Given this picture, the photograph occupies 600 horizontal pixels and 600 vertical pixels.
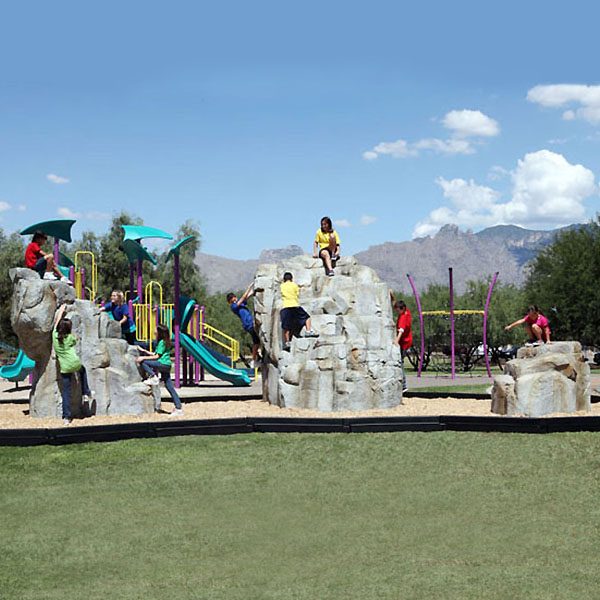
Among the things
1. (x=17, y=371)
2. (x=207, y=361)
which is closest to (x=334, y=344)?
(x=207, y=361)

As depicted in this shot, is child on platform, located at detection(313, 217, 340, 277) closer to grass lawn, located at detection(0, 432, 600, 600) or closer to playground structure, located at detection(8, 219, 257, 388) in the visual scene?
playground structure, located at detection(8, 219, 257, 388)

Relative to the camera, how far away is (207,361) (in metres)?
23.5

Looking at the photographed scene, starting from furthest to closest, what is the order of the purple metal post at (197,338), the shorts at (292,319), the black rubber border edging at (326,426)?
the purple metal post at (197,338) → the shorts at (292,319) → the black rubber border edging at (326,426)

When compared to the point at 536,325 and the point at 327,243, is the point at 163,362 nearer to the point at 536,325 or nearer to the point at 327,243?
the point at 327,243

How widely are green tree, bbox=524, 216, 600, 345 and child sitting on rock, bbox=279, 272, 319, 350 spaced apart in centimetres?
2721

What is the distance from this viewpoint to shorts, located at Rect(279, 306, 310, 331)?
662 inches

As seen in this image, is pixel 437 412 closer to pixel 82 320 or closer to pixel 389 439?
pixel 389 439

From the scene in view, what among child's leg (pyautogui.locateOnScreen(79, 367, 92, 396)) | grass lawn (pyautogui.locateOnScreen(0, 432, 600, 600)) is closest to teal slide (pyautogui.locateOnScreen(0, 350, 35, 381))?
child's leg (pyautogui.locateOnScreen(79, 367, 92, 396))

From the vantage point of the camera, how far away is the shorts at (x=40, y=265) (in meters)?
15.4

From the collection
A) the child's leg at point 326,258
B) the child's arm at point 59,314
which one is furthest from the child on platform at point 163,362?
the child's leg at point 326,258

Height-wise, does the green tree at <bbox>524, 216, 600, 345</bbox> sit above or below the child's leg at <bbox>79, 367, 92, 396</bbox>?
above

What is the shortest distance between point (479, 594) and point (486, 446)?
19.0ft

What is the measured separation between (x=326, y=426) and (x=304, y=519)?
4.95 m

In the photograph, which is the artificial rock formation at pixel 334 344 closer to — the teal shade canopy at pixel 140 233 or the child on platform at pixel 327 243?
the child on platform at pixel 327 243
